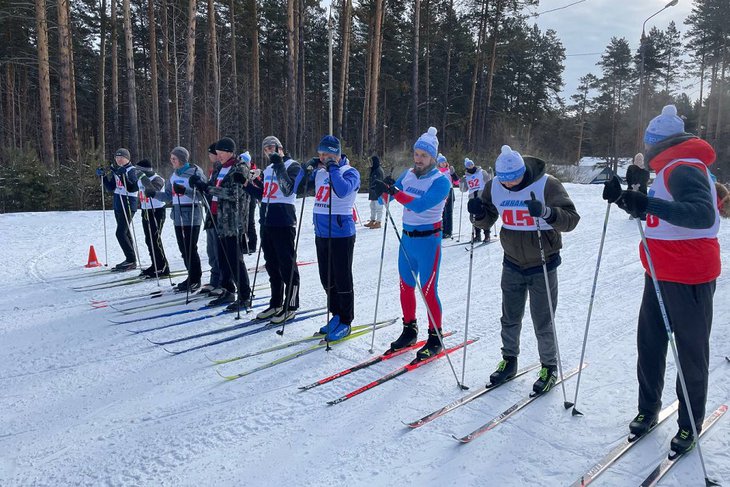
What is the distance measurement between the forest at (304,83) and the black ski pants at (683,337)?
1478 cm

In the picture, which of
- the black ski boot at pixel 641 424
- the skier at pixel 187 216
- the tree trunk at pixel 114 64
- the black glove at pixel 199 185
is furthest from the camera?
the tree trunk at pixel 114 64

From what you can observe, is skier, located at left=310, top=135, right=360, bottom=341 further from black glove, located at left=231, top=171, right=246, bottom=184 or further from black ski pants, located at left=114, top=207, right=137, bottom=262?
black ski pants, located at left=114, top=207, right=137, bottom=262

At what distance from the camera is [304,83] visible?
29.2m

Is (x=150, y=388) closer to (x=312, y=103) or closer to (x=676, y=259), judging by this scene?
(x=676, y=259)

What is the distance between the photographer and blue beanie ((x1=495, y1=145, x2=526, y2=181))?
358 centimetres

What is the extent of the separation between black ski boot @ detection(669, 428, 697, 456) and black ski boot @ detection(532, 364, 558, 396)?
907 millimetres

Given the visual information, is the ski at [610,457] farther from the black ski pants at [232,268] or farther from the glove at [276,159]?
the black ski pants at [232,268]

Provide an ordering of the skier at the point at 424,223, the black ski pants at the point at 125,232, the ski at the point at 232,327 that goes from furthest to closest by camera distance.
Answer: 1. the black ski pants at the point at 125,232
2. the ski at the point at 232,327
3. the skier at the point at 424,223

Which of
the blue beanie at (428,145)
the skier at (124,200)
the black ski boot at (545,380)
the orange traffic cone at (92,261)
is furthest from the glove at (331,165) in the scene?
the orange traffic cone at (92,261)

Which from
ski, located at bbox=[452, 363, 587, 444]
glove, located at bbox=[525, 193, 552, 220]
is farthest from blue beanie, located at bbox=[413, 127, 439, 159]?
ski, located at bbox=[452, 363, 587, 444]

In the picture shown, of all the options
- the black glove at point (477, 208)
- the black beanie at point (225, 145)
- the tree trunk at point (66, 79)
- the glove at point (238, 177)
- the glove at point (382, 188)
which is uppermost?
the tree trunk at point (66, 79)

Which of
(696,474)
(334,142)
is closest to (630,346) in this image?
(696,474)

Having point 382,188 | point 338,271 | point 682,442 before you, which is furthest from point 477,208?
point 682,442

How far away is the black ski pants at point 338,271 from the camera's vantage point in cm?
500
